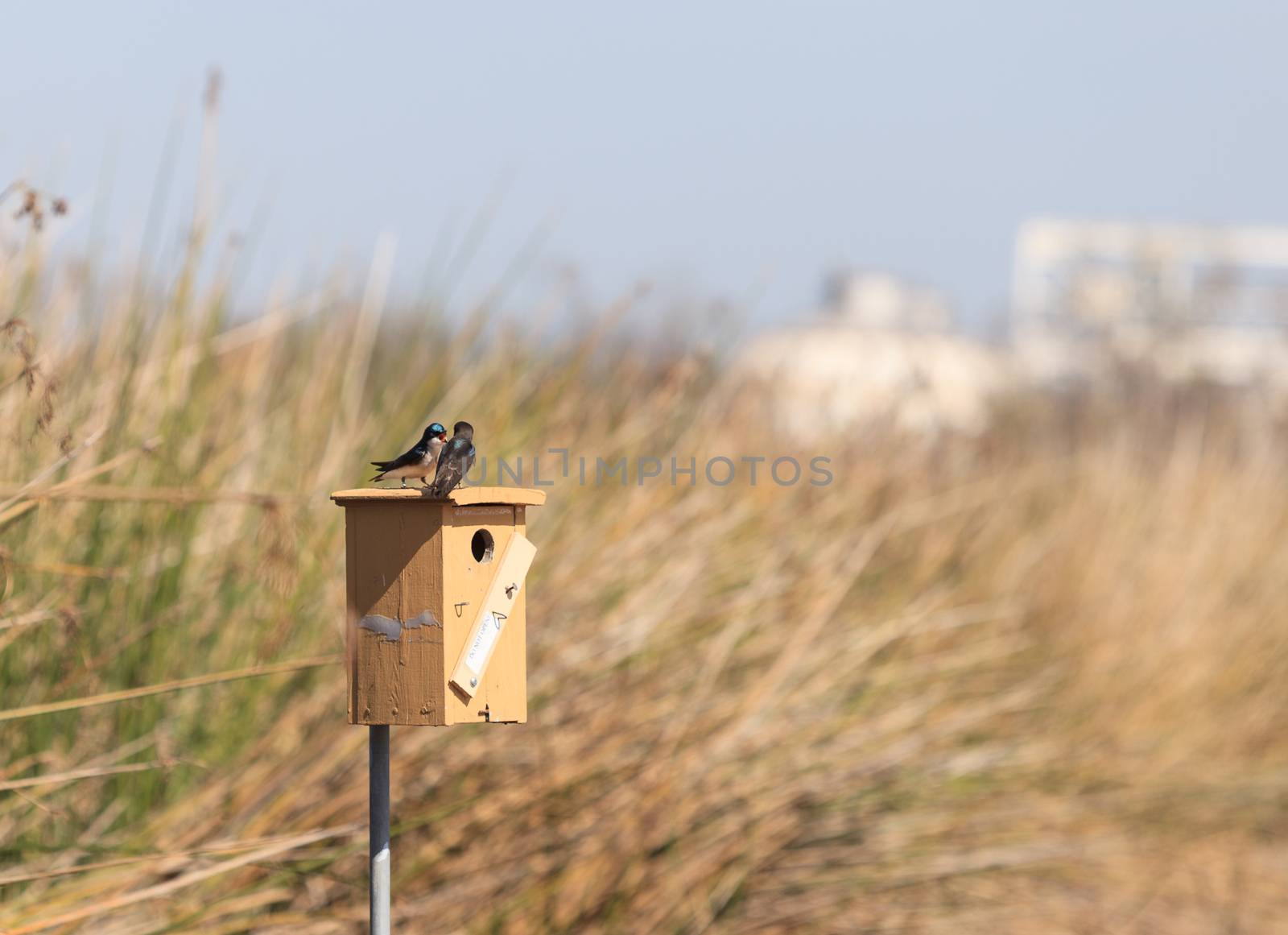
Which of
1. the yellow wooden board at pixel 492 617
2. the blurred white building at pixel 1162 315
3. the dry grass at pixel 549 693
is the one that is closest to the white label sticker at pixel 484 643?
the yellow wooden board at pixel 492 617

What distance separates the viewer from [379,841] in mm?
1729

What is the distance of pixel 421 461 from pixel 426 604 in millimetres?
177

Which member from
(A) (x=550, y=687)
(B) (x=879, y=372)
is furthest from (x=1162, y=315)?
(A) (x=550, y=687)

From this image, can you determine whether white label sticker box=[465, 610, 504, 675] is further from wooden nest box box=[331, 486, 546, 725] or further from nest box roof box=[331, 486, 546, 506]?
nest box roof box=[331, 486, 546, 506]

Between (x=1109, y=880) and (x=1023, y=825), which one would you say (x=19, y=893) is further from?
(x=1109, y=880)

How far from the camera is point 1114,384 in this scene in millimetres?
14703

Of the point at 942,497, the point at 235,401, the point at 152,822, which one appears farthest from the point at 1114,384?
the point at 152,822

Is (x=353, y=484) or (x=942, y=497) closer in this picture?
(x=353, y=484)

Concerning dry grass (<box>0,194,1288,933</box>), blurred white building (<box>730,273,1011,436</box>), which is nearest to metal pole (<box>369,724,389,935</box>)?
dry grass (<box>0,194,1288,933</box>)

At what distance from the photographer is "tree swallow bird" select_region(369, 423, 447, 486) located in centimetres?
168

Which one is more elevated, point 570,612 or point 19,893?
point 570,612

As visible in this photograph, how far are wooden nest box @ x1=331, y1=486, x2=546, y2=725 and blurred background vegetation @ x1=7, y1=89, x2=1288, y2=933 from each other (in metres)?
0.19

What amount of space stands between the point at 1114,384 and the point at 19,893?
13620mm

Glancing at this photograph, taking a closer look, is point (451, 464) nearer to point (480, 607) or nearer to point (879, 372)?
point (480, 607)
